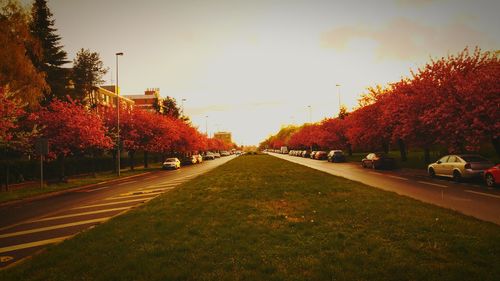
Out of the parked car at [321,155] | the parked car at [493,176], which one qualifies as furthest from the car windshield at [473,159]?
the parked car at [321,155]

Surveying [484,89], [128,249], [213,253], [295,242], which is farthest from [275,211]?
[484,89]

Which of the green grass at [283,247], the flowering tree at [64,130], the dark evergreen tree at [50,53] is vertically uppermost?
the dark evergreen tree at [50,53]

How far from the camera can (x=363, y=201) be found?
33.4ft

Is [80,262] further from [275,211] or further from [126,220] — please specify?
[275,211]

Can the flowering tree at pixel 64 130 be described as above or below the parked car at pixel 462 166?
above

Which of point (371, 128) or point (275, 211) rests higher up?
point (371, 128)

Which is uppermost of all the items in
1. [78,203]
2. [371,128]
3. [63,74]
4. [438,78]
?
[63,74]

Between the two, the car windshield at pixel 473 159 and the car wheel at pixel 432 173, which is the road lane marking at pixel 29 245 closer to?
the car windshield at pixel 473 159

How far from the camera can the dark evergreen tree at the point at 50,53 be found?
3494 cm

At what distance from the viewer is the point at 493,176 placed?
14.1 m

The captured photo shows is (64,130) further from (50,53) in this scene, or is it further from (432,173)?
(432,173)

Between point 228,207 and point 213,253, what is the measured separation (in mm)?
4523

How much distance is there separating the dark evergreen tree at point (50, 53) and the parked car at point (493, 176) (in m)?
39.3

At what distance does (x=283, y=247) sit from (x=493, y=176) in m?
13.4
